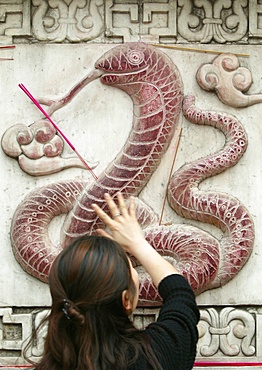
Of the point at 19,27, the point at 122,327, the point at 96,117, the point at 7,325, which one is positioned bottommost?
the point at 7,325

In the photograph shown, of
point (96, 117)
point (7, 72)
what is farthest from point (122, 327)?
point (7, 72)

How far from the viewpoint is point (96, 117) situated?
9.96 ft

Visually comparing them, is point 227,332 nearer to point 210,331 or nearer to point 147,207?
point 210,331

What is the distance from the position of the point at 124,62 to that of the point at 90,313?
4.89 feet

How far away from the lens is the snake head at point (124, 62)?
2.98 meters

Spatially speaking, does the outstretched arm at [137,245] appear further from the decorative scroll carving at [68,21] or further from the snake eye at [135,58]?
the decorative scroll carving at [68,21]

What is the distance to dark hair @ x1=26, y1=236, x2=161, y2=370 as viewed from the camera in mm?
1738

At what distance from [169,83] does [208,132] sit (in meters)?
0.27

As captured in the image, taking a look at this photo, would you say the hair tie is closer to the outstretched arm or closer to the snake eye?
the outstretched arm

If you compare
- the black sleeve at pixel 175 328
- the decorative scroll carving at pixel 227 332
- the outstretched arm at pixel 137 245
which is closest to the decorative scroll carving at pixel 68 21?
the outstretched arm at pixel 137 245

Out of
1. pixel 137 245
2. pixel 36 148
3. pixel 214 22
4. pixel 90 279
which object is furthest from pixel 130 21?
pixel 90 279

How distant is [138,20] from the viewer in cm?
306

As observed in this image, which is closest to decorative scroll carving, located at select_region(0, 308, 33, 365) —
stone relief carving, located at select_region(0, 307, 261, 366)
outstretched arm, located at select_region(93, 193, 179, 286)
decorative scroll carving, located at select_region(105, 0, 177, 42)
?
stone relief carving, located at select_region(0, 307, 261, 366)

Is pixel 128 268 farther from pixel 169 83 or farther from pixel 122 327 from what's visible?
pixel 169 83
